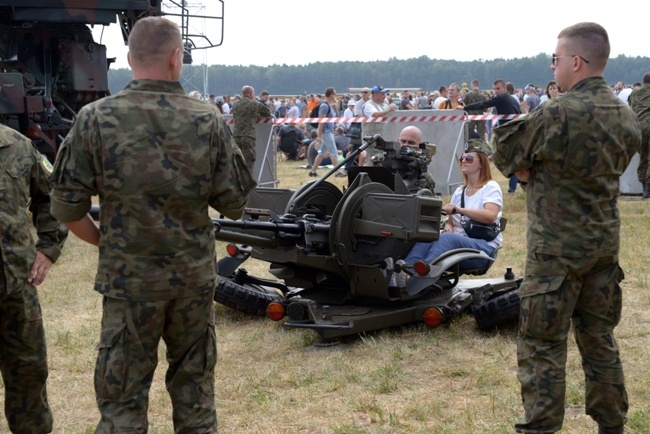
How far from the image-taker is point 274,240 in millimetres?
6105

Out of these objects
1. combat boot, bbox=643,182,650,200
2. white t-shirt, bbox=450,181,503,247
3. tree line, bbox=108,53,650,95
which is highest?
white t-shirt, bbox=450,181,503,247

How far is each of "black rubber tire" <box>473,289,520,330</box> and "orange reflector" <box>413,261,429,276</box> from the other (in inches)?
21.6

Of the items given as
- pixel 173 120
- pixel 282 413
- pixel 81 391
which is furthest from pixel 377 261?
pixel 173 120

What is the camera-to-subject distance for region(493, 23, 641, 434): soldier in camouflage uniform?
401 centimetres

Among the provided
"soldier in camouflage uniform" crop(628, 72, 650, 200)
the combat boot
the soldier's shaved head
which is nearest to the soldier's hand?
the soldier's shaved head

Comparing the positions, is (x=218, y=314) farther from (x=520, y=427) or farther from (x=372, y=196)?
(x=520, y=427)

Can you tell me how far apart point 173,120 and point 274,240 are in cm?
268

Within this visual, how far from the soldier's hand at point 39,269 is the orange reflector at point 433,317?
10.1 feet

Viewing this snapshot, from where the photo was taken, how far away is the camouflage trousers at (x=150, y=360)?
138 inches

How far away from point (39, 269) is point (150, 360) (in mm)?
846

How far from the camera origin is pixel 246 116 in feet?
50.3

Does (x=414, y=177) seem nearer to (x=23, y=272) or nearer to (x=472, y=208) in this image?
(x=472, y=208)

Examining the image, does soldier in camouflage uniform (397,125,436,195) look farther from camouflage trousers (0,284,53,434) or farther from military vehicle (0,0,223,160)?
military vehicle (0,0,223,160)

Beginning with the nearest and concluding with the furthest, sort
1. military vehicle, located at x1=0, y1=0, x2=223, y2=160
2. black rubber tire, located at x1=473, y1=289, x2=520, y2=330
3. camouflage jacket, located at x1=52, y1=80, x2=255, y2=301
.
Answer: camouflage jacket, located at x1=52, y1=80, x2=255, y2=301 < black rubber tire, located at x1=473, y1=289, x2=520, y2=330 < military vehicle, located at x1=0, y1=0, x2=223, y2=160
